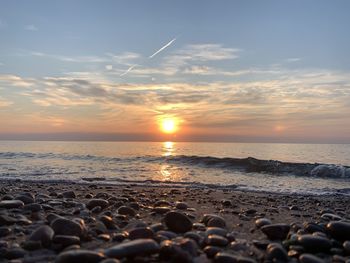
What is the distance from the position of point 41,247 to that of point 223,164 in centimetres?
2622

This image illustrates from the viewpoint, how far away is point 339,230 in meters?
5.49

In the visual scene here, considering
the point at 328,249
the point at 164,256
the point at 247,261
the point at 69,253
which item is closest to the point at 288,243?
the point at 328,249

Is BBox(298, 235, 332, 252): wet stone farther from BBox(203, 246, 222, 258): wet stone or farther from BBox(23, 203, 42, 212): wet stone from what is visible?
BBox(23, 203, 42, 212): wet stone

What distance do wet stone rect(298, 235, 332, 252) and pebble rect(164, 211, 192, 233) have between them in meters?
1.73

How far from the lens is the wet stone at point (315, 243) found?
16.1 ft

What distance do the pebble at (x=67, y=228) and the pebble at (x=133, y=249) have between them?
105 centimetres

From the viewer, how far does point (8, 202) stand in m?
7.14

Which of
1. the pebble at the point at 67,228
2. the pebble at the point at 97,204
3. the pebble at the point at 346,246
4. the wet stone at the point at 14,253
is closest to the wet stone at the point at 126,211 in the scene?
the pebble at the point at 97,204

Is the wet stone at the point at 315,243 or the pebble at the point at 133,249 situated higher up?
the pebble at the point at 133,249

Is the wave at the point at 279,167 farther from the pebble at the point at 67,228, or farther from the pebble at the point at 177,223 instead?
the pebble at the point at 67,228

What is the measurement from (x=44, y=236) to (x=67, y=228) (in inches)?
15.5

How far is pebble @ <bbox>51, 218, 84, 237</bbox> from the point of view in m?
4.92

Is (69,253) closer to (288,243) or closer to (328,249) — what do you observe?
(288,243)

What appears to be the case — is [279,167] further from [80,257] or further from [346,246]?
[80,257]
